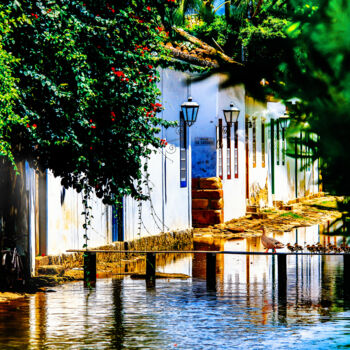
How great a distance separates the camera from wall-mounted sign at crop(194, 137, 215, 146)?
29.2 m

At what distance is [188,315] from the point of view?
11.5 meters

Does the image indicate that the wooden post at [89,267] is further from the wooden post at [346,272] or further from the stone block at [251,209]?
the stone block at [251,209]

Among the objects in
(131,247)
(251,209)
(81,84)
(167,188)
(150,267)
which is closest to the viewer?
(81,84)

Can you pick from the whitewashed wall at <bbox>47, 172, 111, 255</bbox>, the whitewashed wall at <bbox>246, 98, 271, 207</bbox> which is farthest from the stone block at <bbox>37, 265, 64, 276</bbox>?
the whitewashed wall at <bbox>246, 98, 271, 207</bbox>

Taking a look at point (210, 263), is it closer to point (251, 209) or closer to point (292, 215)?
point (251, 209)

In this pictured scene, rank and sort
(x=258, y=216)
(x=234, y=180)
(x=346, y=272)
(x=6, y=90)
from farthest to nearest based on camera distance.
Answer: (x=258, y=216) < (x=234, y=180) < (x=346, y=272) < (x=6, y=90)

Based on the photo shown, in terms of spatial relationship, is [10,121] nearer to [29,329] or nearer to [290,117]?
[29,329]

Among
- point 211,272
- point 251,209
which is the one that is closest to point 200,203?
point 251,209

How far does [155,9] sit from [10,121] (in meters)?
3.59

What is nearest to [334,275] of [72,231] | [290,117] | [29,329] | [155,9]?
[72,231]

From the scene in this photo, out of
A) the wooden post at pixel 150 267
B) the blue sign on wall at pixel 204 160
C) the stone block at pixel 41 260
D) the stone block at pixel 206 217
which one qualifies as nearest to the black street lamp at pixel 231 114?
the blue sign on wall at pixel 204 160

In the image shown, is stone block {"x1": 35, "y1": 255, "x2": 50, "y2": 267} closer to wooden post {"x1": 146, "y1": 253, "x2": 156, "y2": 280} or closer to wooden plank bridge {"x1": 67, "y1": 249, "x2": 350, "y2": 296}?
wooden plank bridge {"x1": 67, "y1": 249, "x2": 350, "y2": 296}

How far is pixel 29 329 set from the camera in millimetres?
10492

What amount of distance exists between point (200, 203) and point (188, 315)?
16.4m
